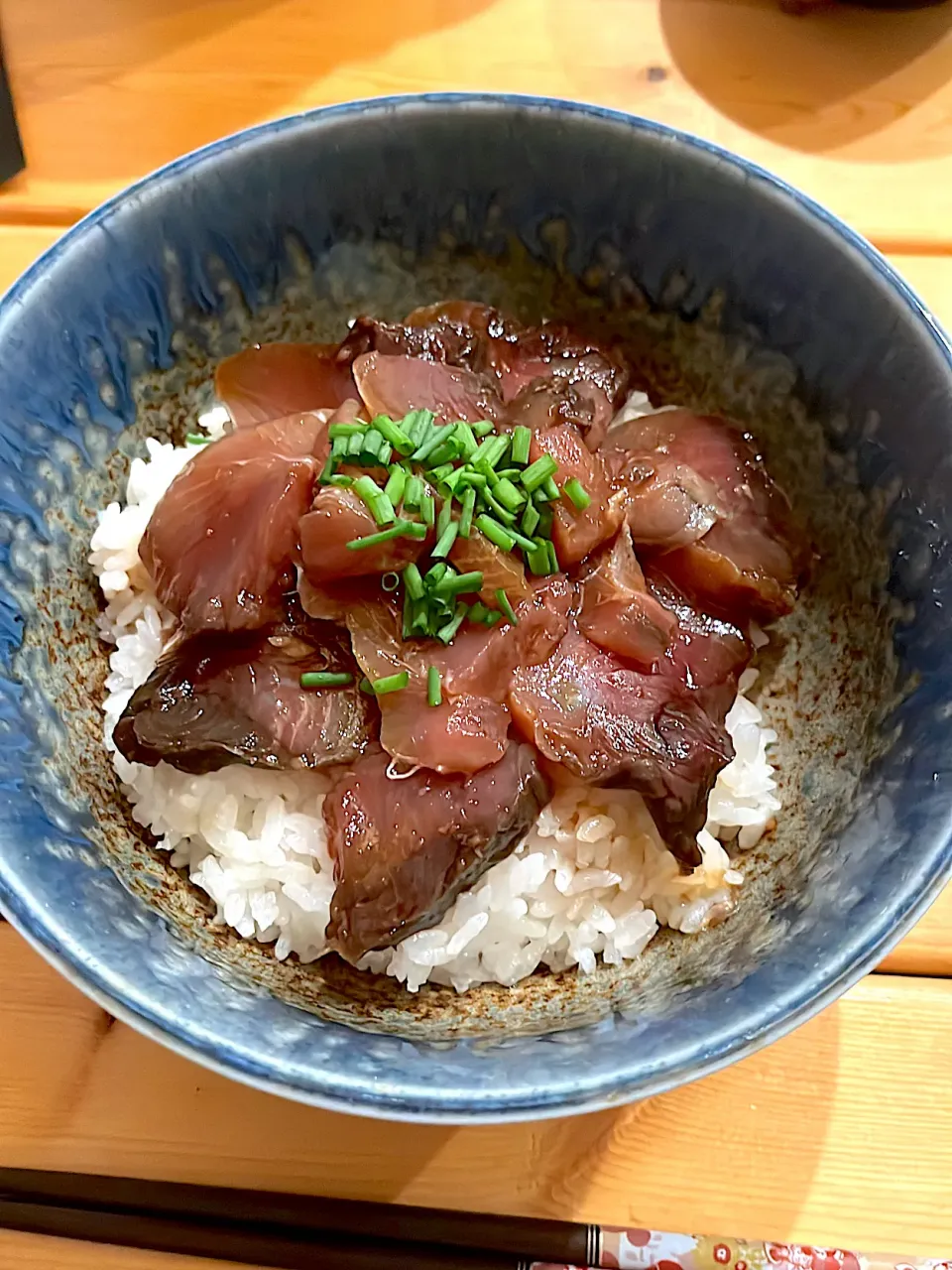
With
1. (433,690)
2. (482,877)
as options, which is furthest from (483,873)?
(433,690)

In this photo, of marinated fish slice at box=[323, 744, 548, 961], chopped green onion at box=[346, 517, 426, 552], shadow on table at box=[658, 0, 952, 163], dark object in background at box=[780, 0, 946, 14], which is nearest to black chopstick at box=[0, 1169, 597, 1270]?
marinated fish slice at box=[323, 744, 548, 961]

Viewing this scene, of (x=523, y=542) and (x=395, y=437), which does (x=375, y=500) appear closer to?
(x=395, y=437)

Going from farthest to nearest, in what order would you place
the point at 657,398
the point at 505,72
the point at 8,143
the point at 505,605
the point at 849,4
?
the point at 849,4
the point at 505,72
the point at 8,143
the point at 657,398
the point at 505,605

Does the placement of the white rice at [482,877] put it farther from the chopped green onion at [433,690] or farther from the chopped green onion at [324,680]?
the chopped green onion at [433,690]

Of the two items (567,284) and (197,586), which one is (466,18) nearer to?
(567,284)

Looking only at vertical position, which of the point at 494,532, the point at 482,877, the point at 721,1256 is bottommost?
the point at 721,1256

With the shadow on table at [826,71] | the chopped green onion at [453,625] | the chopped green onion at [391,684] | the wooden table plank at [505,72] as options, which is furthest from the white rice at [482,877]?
the shadow on table at [826,71]
